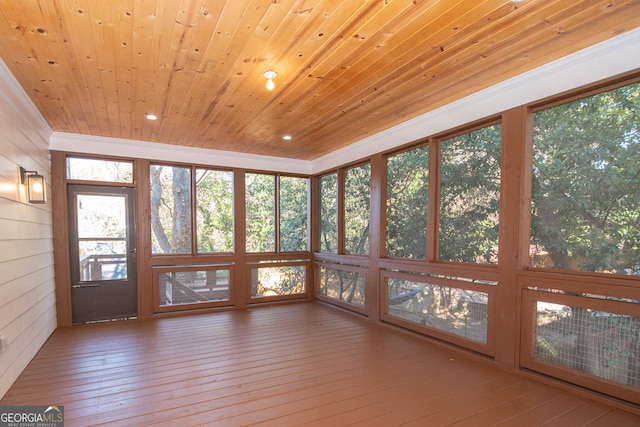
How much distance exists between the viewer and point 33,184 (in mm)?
3223

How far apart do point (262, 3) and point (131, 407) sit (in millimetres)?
2908

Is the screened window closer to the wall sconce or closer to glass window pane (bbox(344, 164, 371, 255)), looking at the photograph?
the wall sconce

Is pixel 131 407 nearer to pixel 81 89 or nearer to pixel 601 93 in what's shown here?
pixel 81 89

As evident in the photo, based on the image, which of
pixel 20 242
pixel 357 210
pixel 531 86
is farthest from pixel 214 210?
pixel 531 86

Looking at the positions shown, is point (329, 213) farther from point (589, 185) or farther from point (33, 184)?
point (33, 184)

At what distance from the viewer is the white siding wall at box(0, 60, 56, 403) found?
8.37 ft

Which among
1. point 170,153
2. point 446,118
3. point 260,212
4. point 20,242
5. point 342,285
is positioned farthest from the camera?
point 260,212

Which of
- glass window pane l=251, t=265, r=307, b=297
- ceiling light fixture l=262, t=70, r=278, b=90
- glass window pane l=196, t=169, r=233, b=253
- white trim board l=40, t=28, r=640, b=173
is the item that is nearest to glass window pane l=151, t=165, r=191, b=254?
glass window pane l=196, t=169, r=233, b=253

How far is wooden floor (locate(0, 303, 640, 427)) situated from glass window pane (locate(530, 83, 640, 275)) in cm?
114

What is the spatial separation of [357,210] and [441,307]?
2.01 metres

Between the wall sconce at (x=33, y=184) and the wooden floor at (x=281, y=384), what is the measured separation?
165 centimetres

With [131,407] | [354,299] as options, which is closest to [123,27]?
[131,407]

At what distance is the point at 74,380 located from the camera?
9.00ft

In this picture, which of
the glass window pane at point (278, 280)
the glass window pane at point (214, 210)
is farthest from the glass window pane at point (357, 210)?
the glass window pane at point (214, 210)
